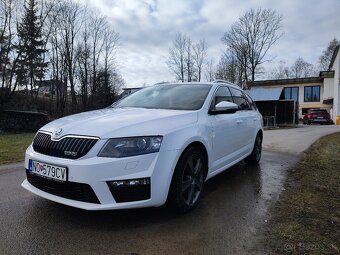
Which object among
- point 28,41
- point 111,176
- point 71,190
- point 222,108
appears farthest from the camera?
point 28,41

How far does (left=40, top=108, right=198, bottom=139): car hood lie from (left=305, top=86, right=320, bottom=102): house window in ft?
154

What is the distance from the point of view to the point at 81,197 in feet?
10.8

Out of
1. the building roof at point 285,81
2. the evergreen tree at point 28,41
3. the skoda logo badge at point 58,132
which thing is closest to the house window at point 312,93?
the building roof at point 285,81

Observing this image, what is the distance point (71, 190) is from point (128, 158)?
2.24 ft

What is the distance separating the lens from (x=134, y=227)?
347cm

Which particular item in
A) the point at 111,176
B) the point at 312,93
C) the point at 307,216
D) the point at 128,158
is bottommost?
the point at 307,216

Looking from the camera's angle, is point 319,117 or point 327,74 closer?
point 319,117

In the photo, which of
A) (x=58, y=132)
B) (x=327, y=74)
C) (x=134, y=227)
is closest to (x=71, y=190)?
(x=58, y=132)

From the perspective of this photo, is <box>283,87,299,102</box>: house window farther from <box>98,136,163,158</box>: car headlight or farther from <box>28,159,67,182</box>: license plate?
<box>28,159,67,182</box>: license plate

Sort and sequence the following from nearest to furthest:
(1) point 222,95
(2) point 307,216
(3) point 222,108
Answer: (2) point 307,216, (3) point 222,108, (1) point 222,95

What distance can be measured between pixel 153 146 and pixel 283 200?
2.32 metres

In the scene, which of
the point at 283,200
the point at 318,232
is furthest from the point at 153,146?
the point at 283,200

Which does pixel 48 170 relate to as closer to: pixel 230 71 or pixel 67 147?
pixel 67 147

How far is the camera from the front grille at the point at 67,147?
3.28 meters
